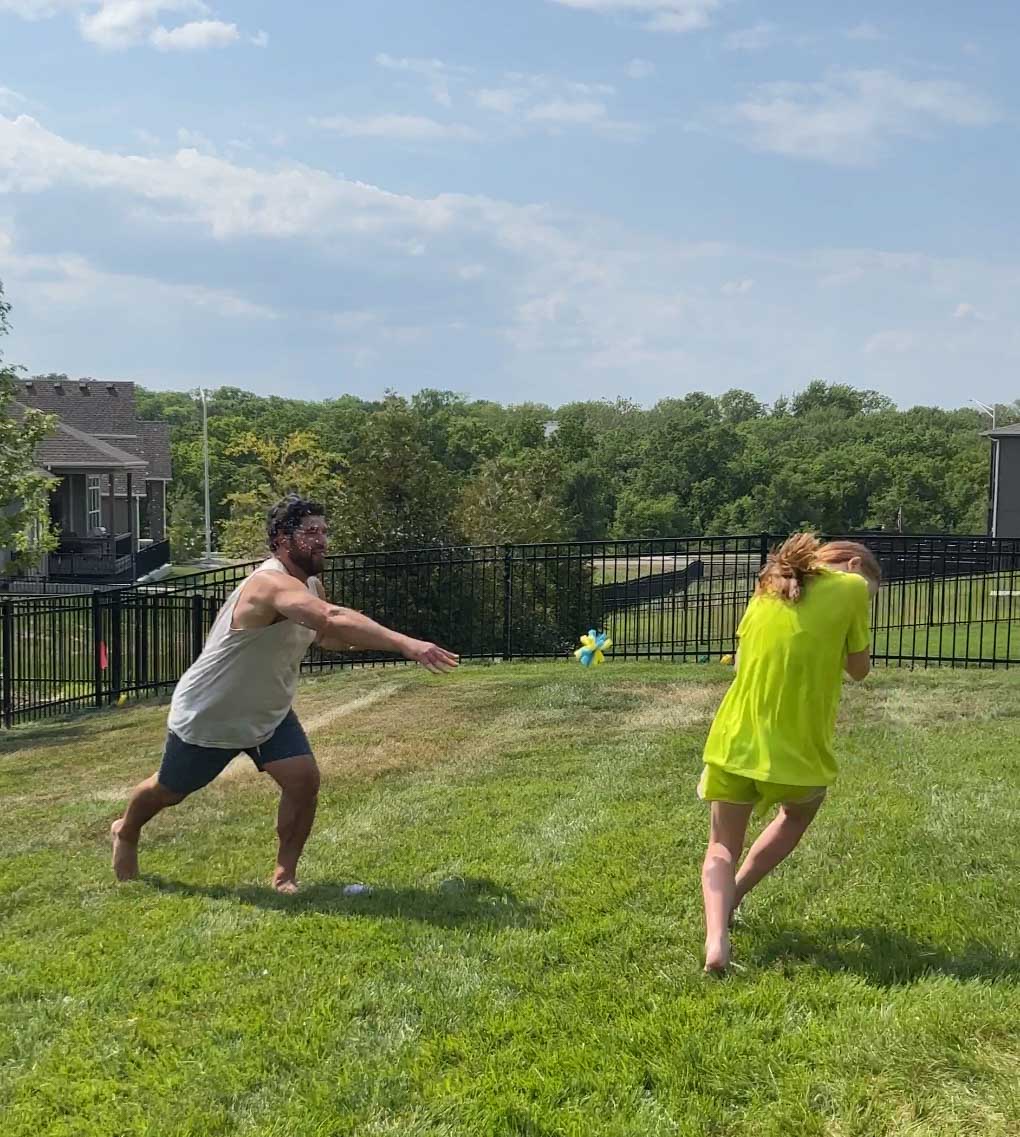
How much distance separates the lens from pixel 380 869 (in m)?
5.08

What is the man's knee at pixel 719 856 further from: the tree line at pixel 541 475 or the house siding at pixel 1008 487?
the house siding at pixel 1008 487

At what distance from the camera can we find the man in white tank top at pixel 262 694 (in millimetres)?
4574

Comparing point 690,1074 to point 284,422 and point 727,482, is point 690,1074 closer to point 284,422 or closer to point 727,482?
point 727,482

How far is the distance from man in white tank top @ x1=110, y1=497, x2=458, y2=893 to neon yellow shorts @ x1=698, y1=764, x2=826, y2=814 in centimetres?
131

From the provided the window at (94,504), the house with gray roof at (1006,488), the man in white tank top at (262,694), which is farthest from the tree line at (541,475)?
the man in white tank top at (262,694)

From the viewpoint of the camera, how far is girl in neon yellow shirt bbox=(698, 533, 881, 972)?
3.74 metres

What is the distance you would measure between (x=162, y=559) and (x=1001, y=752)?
41802mm

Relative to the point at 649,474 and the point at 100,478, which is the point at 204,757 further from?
the point at 649,474

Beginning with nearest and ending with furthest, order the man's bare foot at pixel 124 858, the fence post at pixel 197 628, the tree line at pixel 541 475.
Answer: the man's bare foot at pixel 124 858, the fence post at pixel 197 628, the tree line at pixel 541 475

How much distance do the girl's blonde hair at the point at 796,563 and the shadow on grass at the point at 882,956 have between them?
1.21m

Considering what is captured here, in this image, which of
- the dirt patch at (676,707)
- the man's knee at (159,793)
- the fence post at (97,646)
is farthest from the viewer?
the fence post at (97,646)

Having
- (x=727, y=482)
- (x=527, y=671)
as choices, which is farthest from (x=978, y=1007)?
(x=727, y=482)

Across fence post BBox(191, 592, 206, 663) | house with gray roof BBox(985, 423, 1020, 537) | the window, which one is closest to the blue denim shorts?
fence post BBox(191, 592, 206, 663)

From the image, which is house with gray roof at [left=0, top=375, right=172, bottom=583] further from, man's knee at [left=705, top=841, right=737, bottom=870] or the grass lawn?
man's knee at [left=705, top=841, right=737, bottom=870]
